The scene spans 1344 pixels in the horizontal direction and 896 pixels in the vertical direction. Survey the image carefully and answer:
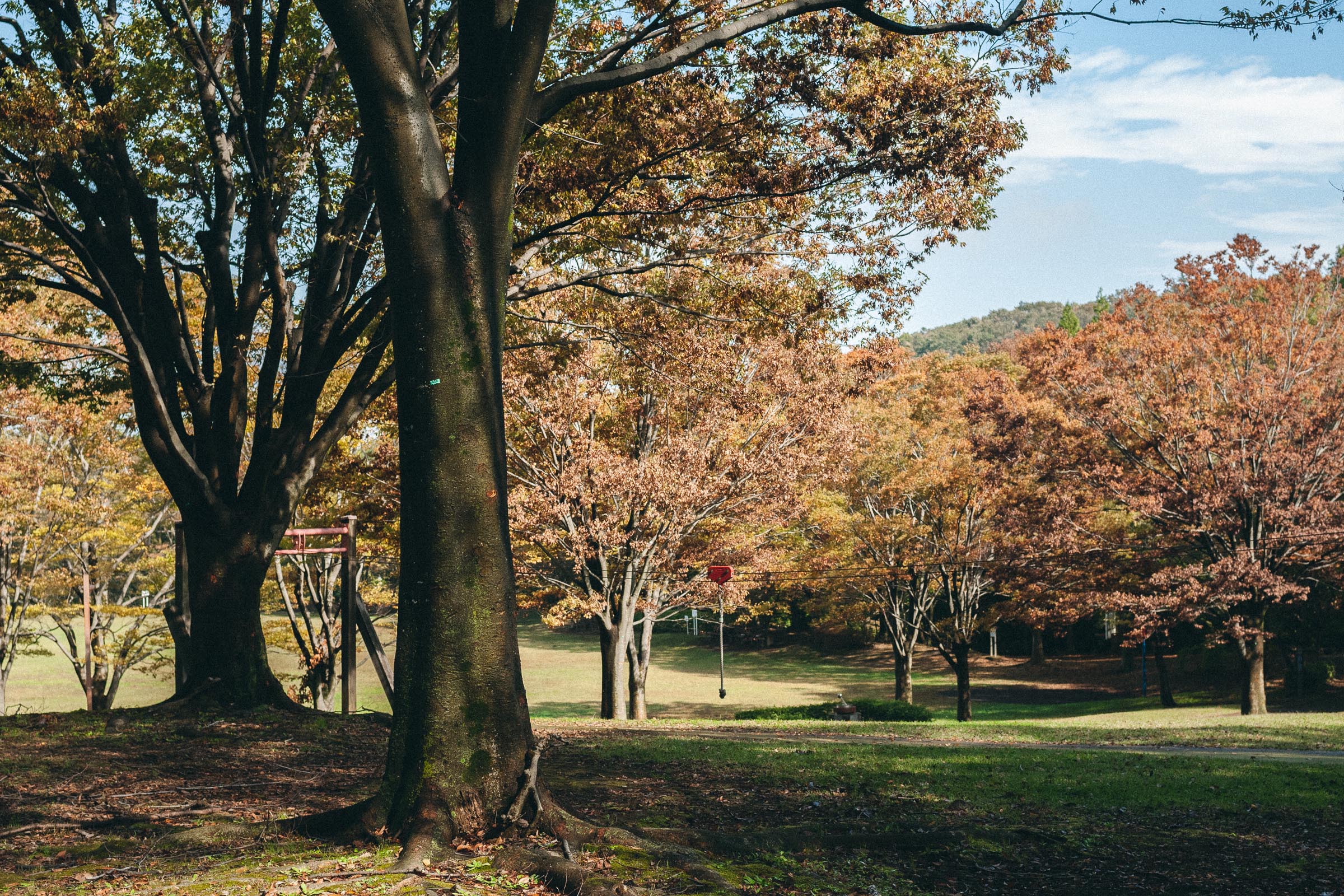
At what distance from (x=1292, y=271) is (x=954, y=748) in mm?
18919

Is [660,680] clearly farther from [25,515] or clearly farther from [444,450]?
[444,450]

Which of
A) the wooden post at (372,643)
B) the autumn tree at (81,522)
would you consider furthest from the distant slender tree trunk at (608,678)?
the wooden post at (372,643)

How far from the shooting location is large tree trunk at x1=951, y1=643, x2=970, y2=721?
1121 inches

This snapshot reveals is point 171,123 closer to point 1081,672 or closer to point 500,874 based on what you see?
point 500,874

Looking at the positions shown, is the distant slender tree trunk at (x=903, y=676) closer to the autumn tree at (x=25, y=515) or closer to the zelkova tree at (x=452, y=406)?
the autumn tree at (x=25, y=515)

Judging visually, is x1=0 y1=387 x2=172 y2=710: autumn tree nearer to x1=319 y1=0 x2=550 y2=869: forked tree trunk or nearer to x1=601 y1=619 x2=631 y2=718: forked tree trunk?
x1=601 y1=619 x2=631 y2=718: forked tree trunk

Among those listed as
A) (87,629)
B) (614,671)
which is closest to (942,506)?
(614,671)

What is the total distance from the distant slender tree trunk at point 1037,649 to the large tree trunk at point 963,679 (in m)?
15.1

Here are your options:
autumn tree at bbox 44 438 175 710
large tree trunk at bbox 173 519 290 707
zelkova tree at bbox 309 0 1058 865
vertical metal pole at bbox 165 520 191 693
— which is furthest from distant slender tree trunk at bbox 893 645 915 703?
zelkova tree at bbox 309 0 1058 865

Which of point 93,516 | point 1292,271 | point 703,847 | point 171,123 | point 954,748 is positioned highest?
point 1292,271

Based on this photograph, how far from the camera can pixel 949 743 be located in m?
13.2

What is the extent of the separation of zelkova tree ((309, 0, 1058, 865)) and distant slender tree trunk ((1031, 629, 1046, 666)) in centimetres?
4292

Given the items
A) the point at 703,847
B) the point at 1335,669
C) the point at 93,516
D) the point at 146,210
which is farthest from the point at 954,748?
the point at 1335,669

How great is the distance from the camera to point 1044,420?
27109 millimetres
